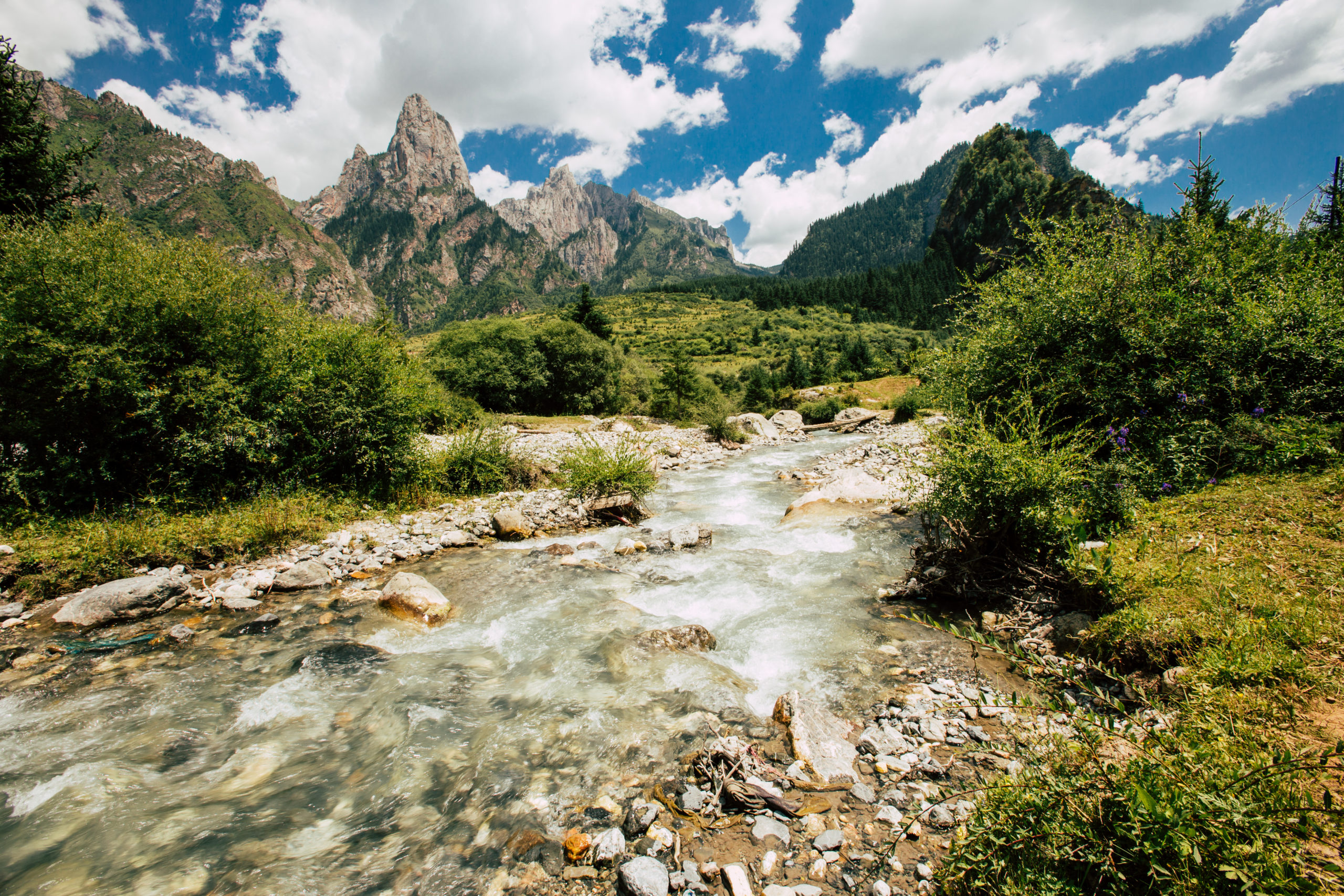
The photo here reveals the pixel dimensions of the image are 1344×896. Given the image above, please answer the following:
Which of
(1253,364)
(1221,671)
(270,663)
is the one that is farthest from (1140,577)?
(270,663)

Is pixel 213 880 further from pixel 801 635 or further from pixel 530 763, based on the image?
pixel 801 635

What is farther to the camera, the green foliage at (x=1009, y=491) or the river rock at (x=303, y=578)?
the river rock at (x=303, y=578)

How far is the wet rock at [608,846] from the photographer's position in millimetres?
3625

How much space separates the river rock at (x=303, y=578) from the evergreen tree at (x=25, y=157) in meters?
14.1

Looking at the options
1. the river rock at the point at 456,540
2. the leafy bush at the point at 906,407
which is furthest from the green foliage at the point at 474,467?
the leafy bush at the point at 906,407

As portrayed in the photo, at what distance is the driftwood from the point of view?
38938 millimetres

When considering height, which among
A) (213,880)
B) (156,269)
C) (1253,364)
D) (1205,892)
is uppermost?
(156,269)

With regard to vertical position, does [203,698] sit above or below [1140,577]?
below

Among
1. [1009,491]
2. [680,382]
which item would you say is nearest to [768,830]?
[1009,491]

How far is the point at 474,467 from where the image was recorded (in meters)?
15.1

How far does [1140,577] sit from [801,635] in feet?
12.9

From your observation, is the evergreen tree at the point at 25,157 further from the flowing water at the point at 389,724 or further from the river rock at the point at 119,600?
the flowing water at the point at 389,724

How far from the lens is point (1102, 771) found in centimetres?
269

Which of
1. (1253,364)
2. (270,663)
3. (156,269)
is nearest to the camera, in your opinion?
(270,663)
